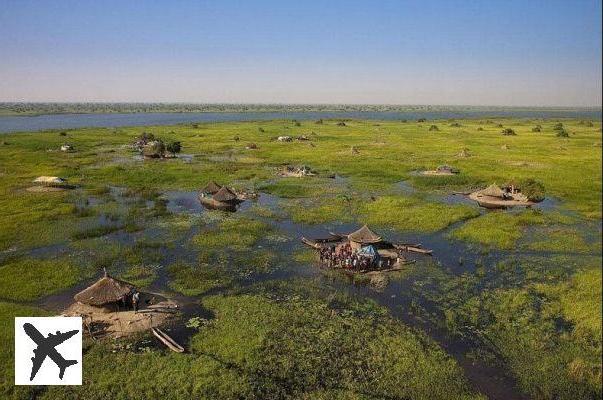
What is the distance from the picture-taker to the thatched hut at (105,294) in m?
23.2

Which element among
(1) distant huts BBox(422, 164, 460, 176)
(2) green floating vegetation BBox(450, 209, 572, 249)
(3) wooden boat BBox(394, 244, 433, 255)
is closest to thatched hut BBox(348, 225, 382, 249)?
(3) wooden boat BBox(394, 244, 433, 255)

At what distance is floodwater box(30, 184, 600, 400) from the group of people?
86 cm

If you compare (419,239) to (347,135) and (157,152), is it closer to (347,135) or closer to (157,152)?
(157,152)

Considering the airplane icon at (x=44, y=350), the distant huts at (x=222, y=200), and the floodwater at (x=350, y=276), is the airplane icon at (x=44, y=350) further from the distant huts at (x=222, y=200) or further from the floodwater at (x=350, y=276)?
the distant huts at (x=222, y=200)

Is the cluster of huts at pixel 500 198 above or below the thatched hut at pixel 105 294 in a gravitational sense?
above

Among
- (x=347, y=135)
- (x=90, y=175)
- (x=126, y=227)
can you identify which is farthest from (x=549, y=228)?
(x=347, y=135)

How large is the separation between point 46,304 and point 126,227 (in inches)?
558

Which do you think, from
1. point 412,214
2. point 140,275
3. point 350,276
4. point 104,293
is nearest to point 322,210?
point 412,214

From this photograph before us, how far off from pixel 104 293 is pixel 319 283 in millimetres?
11793

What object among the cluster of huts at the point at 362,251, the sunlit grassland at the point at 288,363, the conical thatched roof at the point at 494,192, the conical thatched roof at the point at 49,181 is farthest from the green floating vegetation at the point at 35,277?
the conical thatched roof at the point at 494,192

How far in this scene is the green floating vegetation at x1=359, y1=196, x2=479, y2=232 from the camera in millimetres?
39562

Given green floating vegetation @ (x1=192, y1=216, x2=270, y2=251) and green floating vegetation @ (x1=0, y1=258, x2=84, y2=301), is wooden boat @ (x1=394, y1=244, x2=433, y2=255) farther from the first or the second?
green floating vegetation @ (x1=0, y1=258, x2=84, y2=301)

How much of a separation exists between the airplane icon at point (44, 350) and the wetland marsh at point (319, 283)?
66.6 inches

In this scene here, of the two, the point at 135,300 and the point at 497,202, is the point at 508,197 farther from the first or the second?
the point at 135,300
